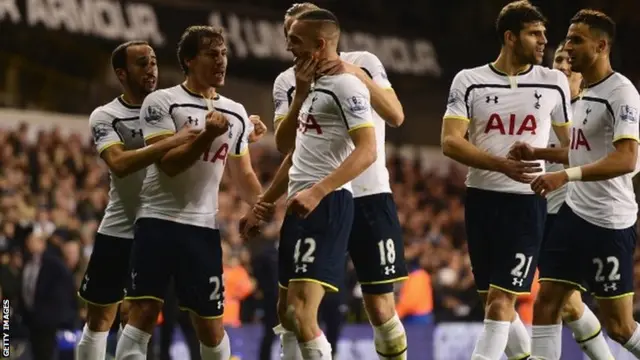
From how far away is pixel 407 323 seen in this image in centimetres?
1636

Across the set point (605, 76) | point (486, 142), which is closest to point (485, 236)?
point (486, 142)

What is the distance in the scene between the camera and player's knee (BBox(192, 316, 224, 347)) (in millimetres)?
7938

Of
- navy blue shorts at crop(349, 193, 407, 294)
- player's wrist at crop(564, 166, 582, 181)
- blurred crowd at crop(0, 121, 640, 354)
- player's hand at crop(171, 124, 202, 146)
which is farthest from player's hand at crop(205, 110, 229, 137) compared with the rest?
blurred crowd at crop(0, 121, 640, 354)

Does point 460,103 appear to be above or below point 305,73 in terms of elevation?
below

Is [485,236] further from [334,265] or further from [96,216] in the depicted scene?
[96,216]

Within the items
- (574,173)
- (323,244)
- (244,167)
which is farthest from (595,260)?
(244,167)

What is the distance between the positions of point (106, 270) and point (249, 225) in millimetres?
1398

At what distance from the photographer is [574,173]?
7.93 m

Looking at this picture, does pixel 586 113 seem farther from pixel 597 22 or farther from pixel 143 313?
pixel 143 313

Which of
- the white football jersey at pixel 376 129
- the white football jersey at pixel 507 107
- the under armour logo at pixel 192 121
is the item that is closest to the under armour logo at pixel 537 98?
the white football jersey at pixel 507 107

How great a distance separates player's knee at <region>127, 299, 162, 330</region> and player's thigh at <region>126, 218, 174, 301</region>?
0.03 meters

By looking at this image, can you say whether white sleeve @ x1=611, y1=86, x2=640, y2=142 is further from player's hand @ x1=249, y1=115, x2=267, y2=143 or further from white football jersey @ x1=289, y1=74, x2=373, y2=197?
player's hand @ x1=249, y1=115, x2=267, y2=143

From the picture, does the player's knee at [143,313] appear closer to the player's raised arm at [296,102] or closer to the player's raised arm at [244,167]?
the player's raised arm at [244,167]

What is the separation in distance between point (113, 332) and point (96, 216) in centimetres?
309
